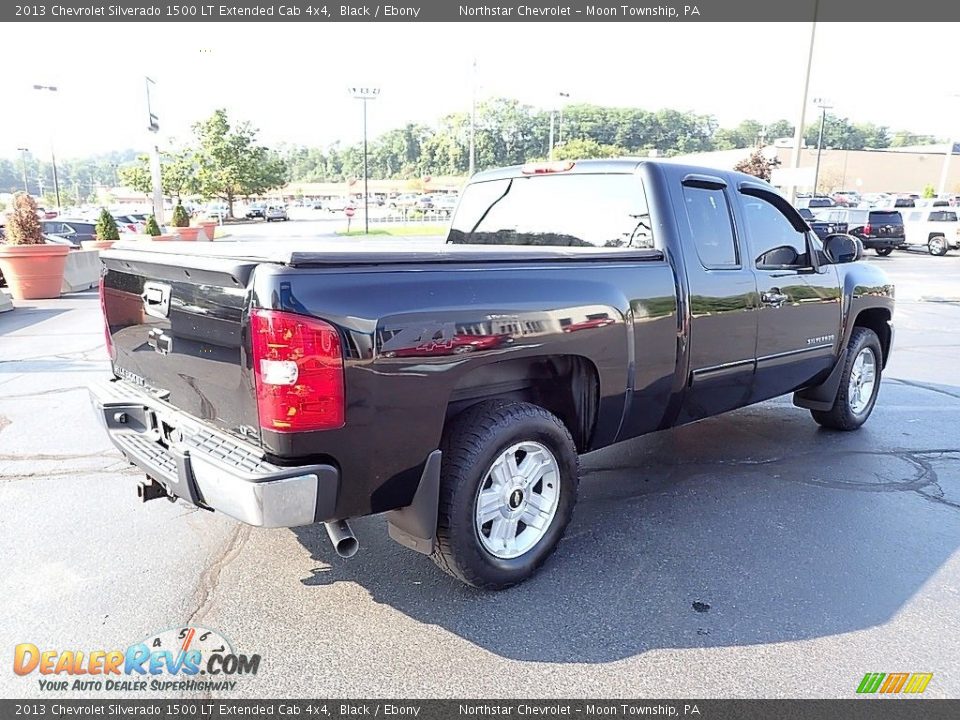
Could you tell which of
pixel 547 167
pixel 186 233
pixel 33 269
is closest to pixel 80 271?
pixel 33 269

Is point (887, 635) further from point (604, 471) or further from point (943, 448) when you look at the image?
point (943, 448)

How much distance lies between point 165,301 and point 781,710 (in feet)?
9.65

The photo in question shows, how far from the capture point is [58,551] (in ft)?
11.6

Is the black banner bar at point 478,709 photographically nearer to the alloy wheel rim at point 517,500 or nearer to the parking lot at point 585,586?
the parking lot at point 585,586

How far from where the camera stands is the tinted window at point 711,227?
4004mm

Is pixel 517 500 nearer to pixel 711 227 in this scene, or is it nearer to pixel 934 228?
pixel 711 227

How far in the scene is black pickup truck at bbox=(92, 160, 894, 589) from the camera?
251cm

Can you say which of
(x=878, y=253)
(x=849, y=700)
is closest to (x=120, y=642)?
(x=849, y=700)

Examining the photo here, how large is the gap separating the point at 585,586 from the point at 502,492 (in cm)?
61

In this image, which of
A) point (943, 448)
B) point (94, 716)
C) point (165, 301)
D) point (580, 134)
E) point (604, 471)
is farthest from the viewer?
point (580, 134)

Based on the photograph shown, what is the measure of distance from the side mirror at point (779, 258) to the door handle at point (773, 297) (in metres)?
0.17

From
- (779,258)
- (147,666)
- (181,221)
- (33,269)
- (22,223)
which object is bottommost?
(147,666)

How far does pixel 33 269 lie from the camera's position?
1301cm

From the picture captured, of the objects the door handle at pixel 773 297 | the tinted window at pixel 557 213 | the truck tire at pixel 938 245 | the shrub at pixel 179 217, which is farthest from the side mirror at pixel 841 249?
the truck tire at pixel 938 245
